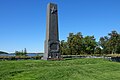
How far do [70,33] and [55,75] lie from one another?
5574cm

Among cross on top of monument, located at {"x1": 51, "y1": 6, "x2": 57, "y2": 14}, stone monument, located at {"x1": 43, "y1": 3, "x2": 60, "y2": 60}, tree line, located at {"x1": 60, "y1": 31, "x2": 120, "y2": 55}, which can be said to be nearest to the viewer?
stone monument, located at {"x1": 43, "y1": 3, "x2": 60, "y2": 60}

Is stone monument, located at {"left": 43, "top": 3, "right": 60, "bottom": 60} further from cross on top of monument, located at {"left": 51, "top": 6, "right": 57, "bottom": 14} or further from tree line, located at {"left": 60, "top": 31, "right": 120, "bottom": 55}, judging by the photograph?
tree line, located at {"left": 60, "top": 31, "right": 120, "bottom": 55}

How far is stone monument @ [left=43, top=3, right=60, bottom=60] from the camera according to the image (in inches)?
1309

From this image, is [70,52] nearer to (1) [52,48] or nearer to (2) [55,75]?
(1) [52,48]

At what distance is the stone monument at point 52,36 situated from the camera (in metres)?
33.2

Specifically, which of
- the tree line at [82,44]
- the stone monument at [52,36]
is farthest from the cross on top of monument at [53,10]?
the tree line at [82,44]

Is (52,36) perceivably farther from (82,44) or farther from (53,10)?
(82,44)

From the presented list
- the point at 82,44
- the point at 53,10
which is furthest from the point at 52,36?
the point at 82,44

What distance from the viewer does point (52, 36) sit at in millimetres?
33656

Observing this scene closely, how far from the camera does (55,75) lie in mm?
16141

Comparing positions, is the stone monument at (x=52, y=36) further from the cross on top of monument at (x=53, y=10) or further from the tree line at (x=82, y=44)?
the tree line at (x=82, y=44)

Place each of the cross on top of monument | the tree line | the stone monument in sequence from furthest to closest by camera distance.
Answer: the tree line < the cross on top of monument < the stone monument

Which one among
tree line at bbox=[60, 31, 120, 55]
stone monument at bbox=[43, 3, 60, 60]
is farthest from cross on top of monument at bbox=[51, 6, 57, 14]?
tree line at bbox=[60, 31, 120, 55]

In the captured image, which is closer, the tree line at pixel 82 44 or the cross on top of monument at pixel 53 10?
the cross on top of monument at pixel 53 10
